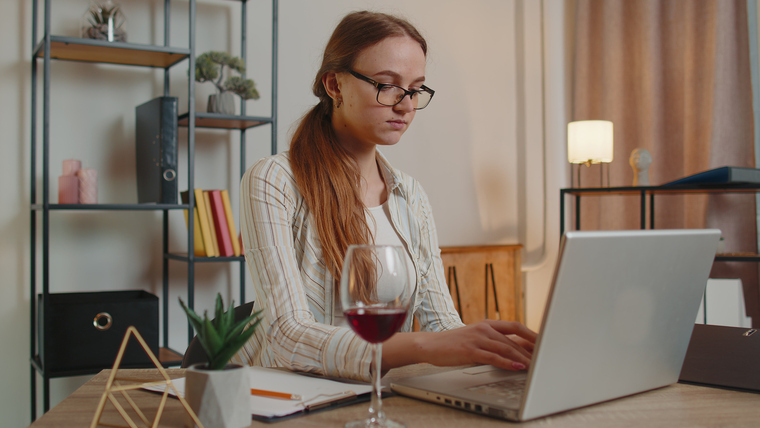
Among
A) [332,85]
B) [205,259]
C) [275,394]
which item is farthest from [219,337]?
[205,259]

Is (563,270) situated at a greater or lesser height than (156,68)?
lesser

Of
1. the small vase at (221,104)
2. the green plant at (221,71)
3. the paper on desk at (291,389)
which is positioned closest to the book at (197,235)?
the small vase at (221,104)

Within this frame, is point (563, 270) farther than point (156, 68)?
No

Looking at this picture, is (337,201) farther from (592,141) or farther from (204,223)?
(592,141)

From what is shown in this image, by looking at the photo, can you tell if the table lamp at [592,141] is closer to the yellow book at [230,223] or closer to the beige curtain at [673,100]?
the beige curtain at [673,100]

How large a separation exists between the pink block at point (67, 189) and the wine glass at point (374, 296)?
167cm

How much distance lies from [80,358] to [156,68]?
109cm

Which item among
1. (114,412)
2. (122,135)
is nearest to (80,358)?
(122,135)

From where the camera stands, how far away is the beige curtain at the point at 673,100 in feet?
8.83

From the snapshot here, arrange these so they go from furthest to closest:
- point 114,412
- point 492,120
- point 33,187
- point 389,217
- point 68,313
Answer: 1. point 492,120
2. point 33,187
3. point 68,313
4. point 389,217
5. point 114,412

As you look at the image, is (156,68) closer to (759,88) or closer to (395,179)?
(395,179)

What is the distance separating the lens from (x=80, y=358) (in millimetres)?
1837

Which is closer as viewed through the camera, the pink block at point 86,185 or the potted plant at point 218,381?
the potted plant at point 218,381

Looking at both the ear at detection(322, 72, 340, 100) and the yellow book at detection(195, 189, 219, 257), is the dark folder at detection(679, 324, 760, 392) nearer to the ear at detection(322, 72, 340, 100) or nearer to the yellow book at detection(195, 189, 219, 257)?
the ear at detection(322, 72, 340, 100)
